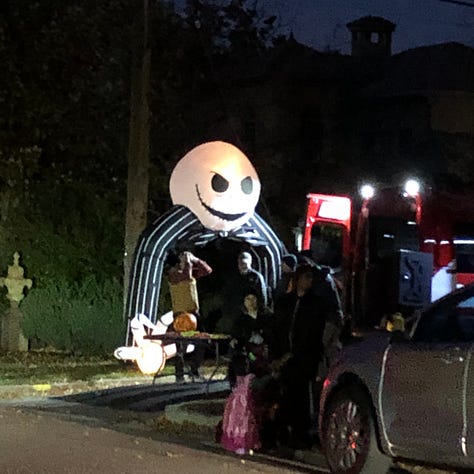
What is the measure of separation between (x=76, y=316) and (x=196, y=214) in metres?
4.65

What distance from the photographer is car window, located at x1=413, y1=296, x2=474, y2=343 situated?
30.5ft

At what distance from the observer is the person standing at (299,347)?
1143 centimetres

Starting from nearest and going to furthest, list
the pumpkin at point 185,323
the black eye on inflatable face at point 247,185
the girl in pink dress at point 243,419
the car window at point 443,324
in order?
the car window at point 443,324, the girl in pink dress at point 243,419, the pumpkin at point 185,323, the black eye on inflatable face at point 247,185

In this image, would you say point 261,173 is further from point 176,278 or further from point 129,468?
point 129,468

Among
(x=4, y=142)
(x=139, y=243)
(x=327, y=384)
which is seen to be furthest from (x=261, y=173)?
(x=327, y=384)

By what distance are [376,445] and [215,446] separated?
2580 millimetres

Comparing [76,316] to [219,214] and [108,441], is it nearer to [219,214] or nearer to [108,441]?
[219,214]

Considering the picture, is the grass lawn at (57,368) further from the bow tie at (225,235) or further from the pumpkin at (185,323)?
A: the bow tie at (225,235)

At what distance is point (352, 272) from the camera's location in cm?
1758

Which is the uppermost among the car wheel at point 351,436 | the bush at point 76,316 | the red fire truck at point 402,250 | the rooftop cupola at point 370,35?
the rooftop cupola at point 370,35

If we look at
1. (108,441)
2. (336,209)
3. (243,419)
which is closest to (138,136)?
(336,209)

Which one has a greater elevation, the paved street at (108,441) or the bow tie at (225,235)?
the bow tie at (225,235)

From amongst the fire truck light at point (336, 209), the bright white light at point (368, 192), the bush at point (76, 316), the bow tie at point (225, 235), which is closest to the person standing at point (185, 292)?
the bow tie at point (225, 235)

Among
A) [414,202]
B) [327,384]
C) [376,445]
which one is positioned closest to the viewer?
[376,445]
